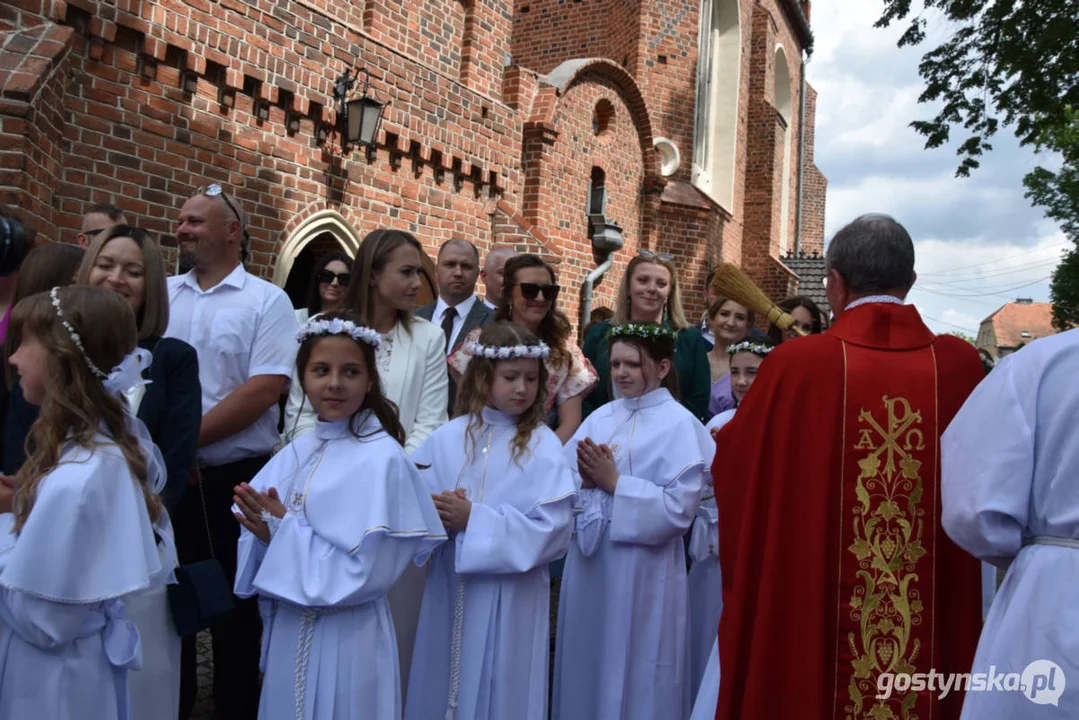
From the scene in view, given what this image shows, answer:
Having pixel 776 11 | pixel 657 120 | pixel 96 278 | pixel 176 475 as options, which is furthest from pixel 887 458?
pixel 776 11

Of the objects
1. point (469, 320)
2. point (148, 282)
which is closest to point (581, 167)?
point (469, 320)

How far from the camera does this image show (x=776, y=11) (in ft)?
76.3

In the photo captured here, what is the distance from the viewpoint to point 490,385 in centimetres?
359

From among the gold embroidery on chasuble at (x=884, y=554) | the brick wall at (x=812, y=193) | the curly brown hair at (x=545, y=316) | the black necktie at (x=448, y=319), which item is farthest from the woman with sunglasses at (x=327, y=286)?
the brick wall at (x=812, y=193)

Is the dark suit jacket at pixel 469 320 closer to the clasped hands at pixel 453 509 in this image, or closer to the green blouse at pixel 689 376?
the green blouse at pixel 689 376

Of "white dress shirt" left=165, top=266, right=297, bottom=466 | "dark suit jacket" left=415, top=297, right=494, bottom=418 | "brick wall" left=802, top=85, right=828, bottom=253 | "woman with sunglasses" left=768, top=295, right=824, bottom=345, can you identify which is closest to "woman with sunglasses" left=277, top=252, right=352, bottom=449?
"white dress shirt" left=165, top=266, right=297, bottom=466

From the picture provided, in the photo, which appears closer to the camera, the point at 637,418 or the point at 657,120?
the point at 637,418

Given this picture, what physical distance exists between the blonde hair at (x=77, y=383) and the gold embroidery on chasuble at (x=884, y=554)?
2.22 m

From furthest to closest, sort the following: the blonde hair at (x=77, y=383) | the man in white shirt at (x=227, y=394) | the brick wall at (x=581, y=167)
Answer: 1. the brick wall at (x=581, y=167)
2. the man in white shirt at (x=227, y=394)
3. the blonde hair at (x=77, y=383)

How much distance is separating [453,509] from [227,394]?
46.2 inches

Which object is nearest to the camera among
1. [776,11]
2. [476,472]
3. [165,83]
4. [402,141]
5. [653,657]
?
[476,472]

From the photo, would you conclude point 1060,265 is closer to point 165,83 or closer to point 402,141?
point 402,141

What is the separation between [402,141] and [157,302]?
618cm

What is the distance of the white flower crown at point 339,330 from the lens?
3.09 metres
